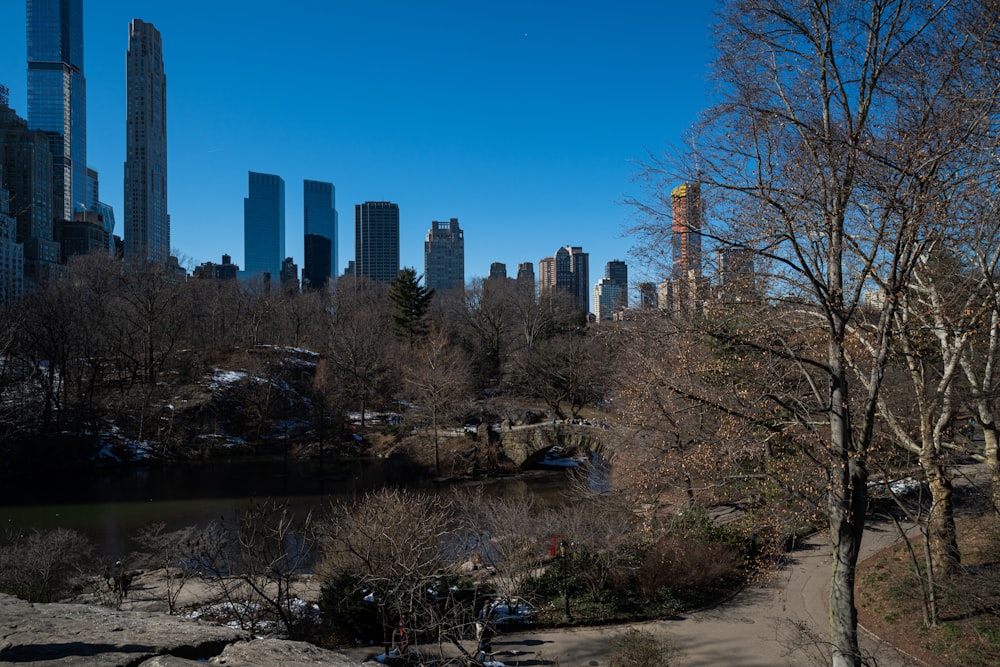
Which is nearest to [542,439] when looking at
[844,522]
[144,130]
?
[844,522]

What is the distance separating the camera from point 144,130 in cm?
17775

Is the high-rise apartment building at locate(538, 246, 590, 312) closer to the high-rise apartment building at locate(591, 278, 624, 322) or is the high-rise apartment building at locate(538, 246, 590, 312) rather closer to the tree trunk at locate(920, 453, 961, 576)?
the high-rise apartment building at locate(591, 278, 624, 322)

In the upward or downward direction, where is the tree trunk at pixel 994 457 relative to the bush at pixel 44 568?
upward

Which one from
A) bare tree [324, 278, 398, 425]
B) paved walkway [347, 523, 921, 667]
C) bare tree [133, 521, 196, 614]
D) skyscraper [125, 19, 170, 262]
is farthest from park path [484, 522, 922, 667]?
skyscraper [125, 19, 170, 262]

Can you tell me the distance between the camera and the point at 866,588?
1316 centimetres

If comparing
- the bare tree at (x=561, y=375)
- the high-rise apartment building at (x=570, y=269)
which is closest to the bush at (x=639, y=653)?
the bare tree at (x=561, y=375)

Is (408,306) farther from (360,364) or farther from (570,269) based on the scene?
(570,269)

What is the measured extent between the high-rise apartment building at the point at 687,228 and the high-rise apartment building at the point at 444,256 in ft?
547

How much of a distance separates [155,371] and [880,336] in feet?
152

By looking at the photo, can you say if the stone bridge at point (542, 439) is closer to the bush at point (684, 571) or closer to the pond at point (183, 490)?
the pond at point (183, 490)

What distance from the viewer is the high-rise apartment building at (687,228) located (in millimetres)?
7723

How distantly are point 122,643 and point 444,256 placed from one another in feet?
575

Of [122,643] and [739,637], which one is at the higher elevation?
[122,643]

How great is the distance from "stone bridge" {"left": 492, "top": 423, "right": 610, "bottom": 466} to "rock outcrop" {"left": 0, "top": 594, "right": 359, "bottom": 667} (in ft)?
92.3
